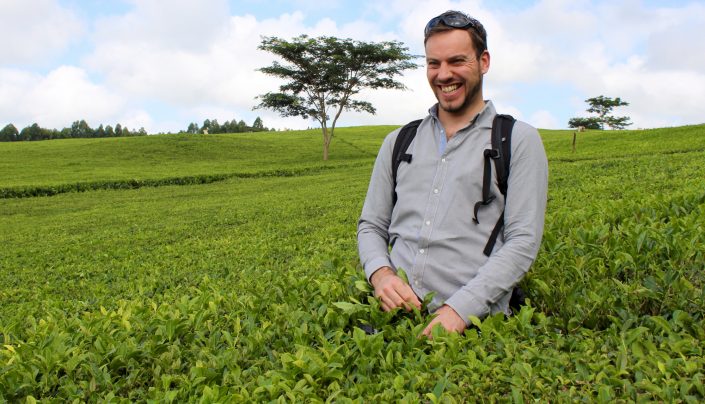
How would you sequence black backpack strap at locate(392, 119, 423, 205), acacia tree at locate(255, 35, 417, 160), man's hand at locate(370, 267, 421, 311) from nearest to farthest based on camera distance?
man's hand at locate(370, 267, 421, 311) < black backpack strap at locate(392, 119, 423, 205) < acacia tree at locate(255, 35, 417, 160)

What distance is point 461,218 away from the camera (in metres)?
3.27

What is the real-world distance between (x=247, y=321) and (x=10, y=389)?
4.15 ft

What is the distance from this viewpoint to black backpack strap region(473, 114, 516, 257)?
3215 millimetres

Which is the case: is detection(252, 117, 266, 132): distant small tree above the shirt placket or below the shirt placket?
above

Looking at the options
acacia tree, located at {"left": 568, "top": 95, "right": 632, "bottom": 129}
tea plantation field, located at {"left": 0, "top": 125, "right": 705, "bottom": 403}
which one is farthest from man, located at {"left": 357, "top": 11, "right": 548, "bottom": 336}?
acacia tree, located at {"left": 568, "top": 95, "right": 632, "bottom": 129}

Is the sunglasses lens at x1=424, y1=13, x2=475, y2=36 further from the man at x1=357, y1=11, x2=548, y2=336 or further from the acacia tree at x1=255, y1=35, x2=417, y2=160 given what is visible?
the acacia tree at x1=255, y1=35, x2=417, y2=160

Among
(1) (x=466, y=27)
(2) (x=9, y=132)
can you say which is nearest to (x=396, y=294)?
(1) (x=466, y=27)

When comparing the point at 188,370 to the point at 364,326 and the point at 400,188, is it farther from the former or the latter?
the point at 400,188

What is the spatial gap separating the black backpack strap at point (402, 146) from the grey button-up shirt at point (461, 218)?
0.03 m

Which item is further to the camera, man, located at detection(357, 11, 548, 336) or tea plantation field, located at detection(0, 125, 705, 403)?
man, located at detection(357, 11, 548, 336)

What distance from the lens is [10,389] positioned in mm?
3055

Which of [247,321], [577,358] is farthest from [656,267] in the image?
[247,321]

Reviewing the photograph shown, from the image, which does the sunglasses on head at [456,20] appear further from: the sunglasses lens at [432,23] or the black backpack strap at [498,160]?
the black backpack strap at [498,160]

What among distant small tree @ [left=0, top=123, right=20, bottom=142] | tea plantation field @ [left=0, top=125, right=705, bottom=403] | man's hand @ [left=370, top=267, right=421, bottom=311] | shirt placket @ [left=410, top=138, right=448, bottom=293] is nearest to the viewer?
tea plantation field @ [left=0, top=125, right=705, bottom=403]
